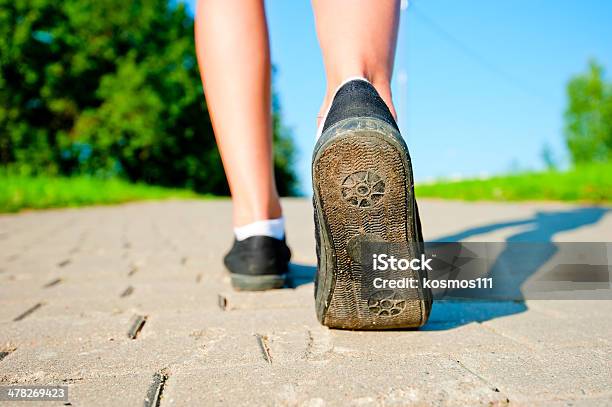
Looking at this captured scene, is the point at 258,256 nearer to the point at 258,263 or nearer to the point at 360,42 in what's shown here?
the point at 258,263

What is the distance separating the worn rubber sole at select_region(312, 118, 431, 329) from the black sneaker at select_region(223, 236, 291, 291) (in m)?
0.54

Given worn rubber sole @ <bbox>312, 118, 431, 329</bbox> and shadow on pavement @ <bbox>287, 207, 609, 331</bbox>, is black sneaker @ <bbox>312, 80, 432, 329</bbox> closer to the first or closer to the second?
worn rubber sole @ <bbox>312, 118, 431, 329</bbox>

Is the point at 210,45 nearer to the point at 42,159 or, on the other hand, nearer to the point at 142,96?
the point at 142,96

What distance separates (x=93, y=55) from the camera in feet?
72.7

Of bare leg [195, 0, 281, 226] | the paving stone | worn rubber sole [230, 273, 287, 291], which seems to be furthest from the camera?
worn rubber sole [230, 273, 287, 291]

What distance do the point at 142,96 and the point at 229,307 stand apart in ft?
64.3

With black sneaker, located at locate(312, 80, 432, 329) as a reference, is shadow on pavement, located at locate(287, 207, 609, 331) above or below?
below

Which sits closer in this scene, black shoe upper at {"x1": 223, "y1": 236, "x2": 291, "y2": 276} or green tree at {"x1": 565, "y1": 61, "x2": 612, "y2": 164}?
black shoe upper at {"x1": 223, "y1": 236, "x2": 291, "y2": 276}

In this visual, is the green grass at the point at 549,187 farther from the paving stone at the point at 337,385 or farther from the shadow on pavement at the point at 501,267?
the paving stone at the point at 337,385

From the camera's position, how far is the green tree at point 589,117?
104 ft

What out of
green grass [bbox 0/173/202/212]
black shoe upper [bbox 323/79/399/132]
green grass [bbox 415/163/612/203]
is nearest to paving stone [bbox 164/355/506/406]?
black shoe upper [bbox 323/79/399/132]

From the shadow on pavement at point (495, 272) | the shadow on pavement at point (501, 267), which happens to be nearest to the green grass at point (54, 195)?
the shadow on pavement at point (495, 272)

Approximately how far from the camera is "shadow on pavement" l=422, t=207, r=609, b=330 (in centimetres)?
142

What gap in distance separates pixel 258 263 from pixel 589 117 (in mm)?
35612
